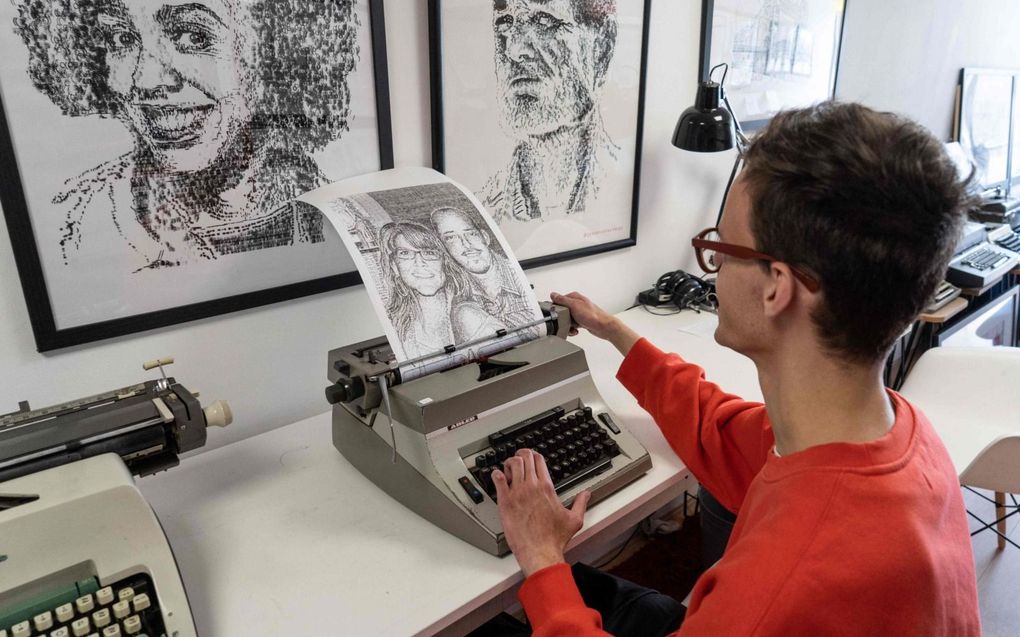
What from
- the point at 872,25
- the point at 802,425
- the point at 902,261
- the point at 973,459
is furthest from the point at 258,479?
the point at 872,25

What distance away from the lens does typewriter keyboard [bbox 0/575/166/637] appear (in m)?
0.76

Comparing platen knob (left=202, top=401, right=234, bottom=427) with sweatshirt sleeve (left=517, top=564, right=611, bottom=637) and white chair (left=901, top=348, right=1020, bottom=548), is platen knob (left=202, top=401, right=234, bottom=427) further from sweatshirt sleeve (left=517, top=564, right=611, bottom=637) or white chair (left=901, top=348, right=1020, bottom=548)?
white chair (left=901, top=348, right=1020, bottom=548)

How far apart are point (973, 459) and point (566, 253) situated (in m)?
1.10

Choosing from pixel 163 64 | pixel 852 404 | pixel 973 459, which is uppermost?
pixel 163 64

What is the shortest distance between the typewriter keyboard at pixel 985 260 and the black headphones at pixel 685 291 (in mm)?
1280

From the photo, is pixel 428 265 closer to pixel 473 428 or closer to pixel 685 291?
pixel 473 428

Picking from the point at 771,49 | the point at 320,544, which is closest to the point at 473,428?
the point at 320,544

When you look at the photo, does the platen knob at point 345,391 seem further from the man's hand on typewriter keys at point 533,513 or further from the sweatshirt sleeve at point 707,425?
the sweatshirt sleeve at point 707,425

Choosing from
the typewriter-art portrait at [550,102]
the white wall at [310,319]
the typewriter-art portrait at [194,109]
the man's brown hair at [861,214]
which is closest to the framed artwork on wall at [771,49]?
the white wall at [310,319]

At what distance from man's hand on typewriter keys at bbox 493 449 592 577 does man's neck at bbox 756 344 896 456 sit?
0.35 meters

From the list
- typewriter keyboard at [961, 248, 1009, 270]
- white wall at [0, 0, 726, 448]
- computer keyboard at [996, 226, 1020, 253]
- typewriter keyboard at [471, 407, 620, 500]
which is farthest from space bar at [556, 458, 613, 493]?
computer keyboard at [996, 226, 1020, 253]

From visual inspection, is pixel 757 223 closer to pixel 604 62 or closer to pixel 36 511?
pixel 36 511

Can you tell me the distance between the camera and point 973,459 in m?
1.56

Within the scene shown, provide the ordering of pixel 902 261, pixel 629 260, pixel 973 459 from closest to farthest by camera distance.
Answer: pixel 902 261 < pixel 973 459 < pixel 629 260
